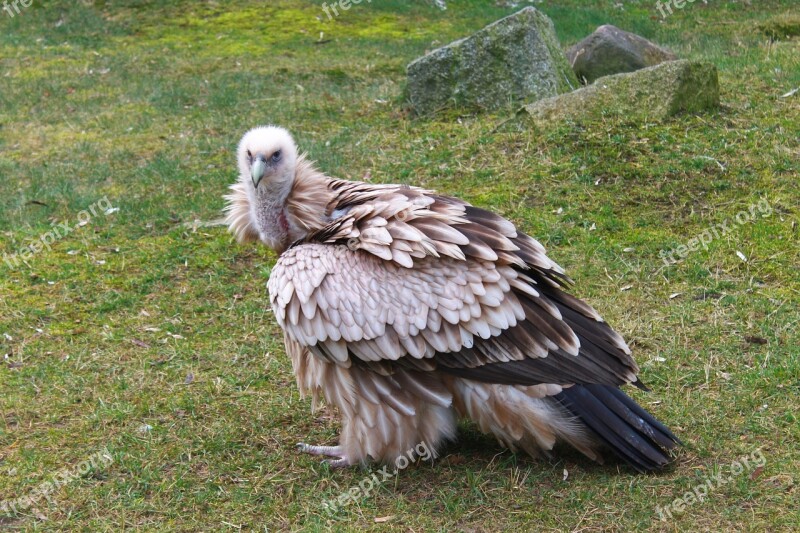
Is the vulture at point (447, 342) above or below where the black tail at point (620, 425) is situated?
above

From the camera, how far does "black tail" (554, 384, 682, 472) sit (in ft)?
14.2

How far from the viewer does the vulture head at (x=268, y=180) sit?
16.5 feet

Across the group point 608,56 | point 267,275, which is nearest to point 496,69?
point 608,56

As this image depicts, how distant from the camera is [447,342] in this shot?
4410 millimetres

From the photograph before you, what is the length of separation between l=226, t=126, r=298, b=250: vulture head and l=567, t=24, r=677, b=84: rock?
5.92 metres

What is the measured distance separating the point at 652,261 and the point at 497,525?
3.02 meters

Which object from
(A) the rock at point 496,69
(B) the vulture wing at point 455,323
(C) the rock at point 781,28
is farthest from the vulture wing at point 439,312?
(C) the rock at point 781,28

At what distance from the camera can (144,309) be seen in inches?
259

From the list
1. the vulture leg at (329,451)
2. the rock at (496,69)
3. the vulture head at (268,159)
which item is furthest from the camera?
the rock at (496,69)

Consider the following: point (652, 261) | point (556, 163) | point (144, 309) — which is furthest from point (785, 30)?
point (144, 309)

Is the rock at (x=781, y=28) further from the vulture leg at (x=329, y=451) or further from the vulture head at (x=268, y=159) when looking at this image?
the vulture leg at (x=329, y=451)

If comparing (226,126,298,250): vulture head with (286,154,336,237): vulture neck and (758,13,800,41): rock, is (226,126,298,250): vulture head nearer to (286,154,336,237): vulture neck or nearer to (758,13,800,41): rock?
(286,154,336,237): vulture neck

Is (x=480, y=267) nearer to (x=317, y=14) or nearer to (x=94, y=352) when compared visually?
(x=94, y=352)

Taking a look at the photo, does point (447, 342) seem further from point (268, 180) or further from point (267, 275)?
point (267, 275)
